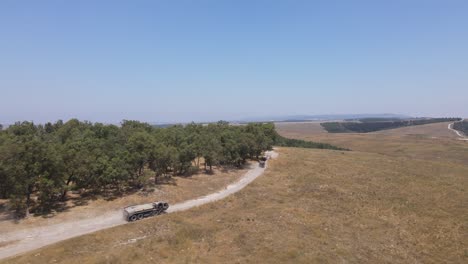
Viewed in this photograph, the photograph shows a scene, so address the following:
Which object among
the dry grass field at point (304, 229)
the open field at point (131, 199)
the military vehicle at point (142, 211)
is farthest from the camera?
the military vehicle at point (142, 211)

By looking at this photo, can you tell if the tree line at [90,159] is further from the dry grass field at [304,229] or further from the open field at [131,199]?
the dry grass field at [304,229]

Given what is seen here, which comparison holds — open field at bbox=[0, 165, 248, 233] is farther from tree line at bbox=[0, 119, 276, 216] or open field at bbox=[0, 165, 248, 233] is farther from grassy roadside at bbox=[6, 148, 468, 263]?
grassy roadside at bbox=[6, 148, 468, 263]

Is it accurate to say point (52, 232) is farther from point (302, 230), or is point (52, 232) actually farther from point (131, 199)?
point (302, 230)

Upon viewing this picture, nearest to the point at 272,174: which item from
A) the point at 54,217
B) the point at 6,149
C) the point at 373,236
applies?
the point at 373,236

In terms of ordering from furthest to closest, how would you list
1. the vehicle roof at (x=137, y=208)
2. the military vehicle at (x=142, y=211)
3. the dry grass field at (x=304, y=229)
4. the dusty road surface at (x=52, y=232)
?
1. the vehicle roof at (x=137, y=208)
2. the military vehicle at (x=142, y=211)
3. the dusty road surface at (x=52, y=232)
4. the dry grass field at (x=304, y=229)

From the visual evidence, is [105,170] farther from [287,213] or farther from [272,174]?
[272,174]

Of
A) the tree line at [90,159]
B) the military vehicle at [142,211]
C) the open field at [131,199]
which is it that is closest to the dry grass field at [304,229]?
the military vehicle at [142,211]
